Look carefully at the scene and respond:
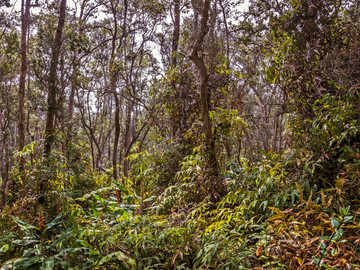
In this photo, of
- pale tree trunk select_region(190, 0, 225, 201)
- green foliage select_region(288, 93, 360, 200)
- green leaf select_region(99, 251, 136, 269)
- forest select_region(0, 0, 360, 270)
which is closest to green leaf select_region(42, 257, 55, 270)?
forest select_region(0, 0, 360, 270)

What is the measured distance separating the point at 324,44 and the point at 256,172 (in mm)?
2060

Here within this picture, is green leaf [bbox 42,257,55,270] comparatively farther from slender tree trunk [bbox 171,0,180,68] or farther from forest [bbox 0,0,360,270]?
slender tree trunk [bbox 171,0,180,68]

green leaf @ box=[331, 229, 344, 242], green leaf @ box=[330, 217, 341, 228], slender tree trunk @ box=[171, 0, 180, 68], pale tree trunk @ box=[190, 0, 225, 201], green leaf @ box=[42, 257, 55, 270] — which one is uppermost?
slender tree trunk @ box=[171, 0, 180, 68]

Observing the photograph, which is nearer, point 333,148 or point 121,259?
point 121,259

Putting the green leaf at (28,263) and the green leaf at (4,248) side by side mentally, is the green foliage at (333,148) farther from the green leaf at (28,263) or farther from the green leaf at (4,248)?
the green leaf at (4,248)

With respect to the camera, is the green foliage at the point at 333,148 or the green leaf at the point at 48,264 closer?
the green leaf at the point at 48,264

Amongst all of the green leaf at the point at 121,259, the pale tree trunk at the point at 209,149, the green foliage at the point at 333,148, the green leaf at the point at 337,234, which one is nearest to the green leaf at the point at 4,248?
the green leaf at the point at 121,259

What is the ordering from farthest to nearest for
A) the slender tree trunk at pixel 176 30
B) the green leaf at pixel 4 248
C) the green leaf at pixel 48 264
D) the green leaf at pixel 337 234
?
the slender tree trunk at pixel 176 30, the green leaf at pixel 4 248, the green leaf at pixel 48 264, the green leaf at pixel 337 234

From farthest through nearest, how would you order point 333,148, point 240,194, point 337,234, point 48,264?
point 240,194
point 333,148
point 48,264
point 337,234

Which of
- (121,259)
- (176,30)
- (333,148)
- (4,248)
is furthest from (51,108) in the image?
(176,30)

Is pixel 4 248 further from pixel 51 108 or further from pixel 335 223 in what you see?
pixel 335 223

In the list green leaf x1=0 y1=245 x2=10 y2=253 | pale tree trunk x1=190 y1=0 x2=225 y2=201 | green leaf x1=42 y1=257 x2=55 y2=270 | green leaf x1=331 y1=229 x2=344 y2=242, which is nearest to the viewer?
green leaf x1=331 y1=229 x2=344 y2=242

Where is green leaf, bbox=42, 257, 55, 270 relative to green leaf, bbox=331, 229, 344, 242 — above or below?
below

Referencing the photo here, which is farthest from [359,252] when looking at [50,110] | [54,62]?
[54,62]
